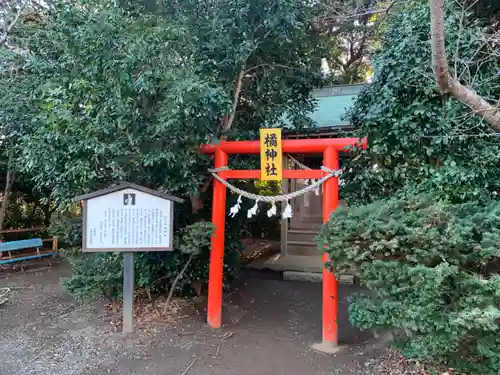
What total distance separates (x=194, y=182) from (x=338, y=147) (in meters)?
1.85

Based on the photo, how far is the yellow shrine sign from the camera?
4.82 meters

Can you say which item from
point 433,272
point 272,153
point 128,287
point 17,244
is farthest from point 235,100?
point 17,244

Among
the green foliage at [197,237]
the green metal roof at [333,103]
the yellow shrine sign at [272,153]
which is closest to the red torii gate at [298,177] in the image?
the yellow shrine sign at [272,153]

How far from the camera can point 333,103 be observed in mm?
9789

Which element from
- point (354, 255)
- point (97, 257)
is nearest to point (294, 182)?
point (97, 257)

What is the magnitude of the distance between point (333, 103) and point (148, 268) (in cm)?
648

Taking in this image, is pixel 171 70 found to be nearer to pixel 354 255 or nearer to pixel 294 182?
pixel 354 255

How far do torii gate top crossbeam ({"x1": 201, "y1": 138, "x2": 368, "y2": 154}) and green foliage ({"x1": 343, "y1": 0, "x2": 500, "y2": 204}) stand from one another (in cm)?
26

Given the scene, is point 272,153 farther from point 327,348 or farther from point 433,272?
point 327,348

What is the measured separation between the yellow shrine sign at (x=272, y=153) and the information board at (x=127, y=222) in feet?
4.27

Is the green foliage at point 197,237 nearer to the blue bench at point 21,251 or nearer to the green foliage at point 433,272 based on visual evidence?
the green foliage at point 433,272

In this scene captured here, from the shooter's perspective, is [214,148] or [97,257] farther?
[97,257]

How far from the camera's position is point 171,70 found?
432 centimetres

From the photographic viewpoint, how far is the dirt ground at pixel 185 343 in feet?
13.5
